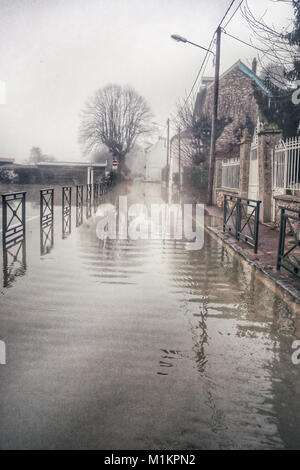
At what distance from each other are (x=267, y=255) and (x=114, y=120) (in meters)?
53.4

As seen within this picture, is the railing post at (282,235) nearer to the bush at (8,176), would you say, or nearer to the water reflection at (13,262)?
the water reflection at (13,262)

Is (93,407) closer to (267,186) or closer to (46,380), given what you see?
(46,380)

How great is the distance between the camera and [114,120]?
192 feet

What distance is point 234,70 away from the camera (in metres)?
31.0

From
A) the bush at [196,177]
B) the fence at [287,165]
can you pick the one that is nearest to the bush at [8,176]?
the bush at [196,177]

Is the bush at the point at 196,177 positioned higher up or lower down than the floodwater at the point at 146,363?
higher up

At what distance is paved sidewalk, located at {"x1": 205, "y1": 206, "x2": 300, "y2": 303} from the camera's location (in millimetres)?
5866

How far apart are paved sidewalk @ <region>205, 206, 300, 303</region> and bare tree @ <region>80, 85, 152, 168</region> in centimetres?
4784

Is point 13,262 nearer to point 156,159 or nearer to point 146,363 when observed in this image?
point 146,363

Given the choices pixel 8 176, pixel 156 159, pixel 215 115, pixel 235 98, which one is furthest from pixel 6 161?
pixel 215 115

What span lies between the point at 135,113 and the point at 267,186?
49.4 m

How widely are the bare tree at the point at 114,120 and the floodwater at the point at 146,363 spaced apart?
5428cm

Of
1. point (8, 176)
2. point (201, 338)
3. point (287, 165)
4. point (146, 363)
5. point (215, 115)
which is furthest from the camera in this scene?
point (8, 176)

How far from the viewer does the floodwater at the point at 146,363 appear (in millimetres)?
2502
